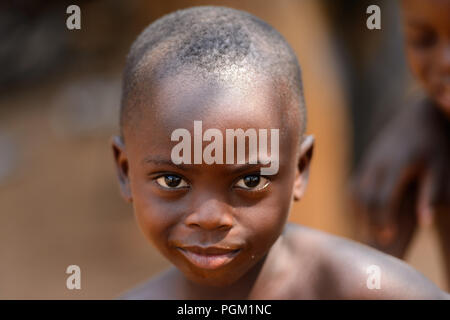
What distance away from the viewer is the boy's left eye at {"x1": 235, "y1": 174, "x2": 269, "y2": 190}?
156 cm

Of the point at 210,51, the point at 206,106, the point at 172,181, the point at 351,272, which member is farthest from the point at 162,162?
the point at 351,272

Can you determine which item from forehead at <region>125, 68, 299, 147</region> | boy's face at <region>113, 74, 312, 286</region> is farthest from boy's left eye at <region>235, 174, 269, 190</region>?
forehead at <region>125, 68, 299, 147</region>

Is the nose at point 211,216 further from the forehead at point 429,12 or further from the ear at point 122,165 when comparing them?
the forehead at point 429,12

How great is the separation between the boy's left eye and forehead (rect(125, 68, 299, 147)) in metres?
0.11

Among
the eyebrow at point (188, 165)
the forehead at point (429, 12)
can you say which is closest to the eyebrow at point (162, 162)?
the eyebrow at point (188, 165)

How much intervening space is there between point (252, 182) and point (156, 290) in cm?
47

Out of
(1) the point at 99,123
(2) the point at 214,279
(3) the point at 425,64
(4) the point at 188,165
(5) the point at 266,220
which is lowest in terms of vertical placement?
(2) the point at 214,279

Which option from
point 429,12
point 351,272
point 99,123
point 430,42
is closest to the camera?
point 351,272

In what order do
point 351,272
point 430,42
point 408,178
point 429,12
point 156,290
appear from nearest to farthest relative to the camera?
point 351,272
point 156,290
point 429,12
point 430,42
point 408,178

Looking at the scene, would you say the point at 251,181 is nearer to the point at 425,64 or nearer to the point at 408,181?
the point at 425,64

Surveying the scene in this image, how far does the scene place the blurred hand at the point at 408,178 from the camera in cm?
265

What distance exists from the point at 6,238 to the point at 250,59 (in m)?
4.33

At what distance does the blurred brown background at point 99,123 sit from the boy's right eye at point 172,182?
110 inches

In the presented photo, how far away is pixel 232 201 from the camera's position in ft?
5.08
